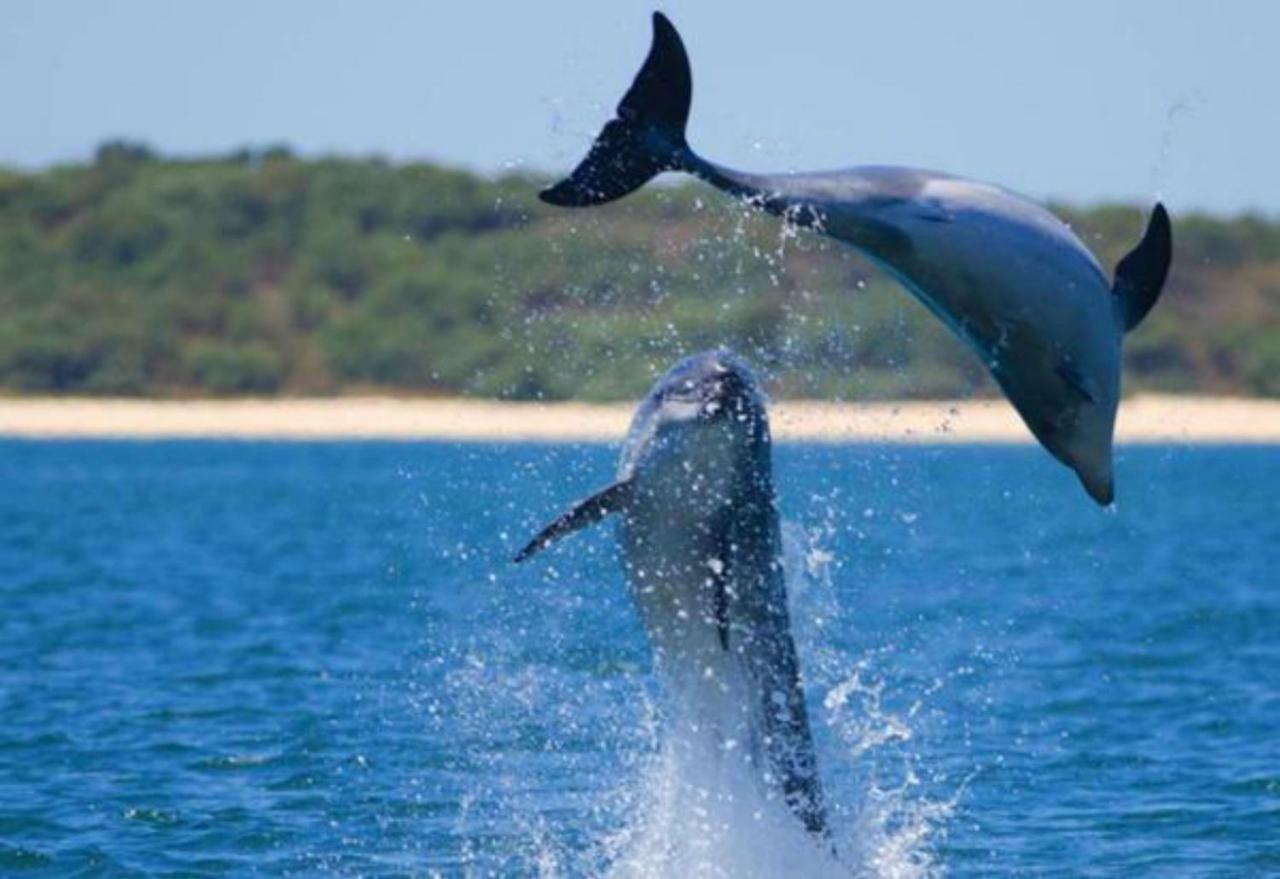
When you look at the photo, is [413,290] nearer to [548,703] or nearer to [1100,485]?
[548,703]

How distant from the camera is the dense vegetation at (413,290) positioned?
9825cm

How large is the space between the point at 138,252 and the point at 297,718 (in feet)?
332

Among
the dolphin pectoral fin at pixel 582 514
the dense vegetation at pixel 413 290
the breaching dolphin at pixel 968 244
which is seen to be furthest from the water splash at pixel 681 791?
the dense vegetation at pixel 413 290

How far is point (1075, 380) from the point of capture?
43.6ft

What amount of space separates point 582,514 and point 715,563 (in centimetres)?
92

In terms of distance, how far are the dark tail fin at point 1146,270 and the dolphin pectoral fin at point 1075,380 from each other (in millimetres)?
367

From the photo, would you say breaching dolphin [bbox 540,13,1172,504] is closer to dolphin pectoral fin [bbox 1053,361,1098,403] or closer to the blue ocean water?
dolphin pectoral fin [bbox 1053,361,1098,403]

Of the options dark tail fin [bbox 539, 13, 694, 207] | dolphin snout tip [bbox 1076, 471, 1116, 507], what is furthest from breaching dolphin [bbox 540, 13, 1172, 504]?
dolphin snout tip [bbox 1076, 471, 1116, 507]

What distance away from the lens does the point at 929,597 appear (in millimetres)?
36812

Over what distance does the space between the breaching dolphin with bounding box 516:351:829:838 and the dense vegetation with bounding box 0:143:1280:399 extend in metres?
73.9

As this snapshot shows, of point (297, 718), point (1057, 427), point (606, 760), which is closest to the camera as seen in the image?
point (1057, 427)

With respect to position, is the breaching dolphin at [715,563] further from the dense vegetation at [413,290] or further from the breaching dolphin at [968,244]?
the dense vegetation at [413,290]

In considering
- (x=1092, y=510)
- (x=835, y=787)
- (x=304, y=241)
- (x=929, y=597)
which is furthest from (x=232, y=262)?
(x=835, y=787)

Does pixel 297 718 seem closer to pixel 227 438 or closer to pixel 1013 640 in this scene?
pixel 1013 640
